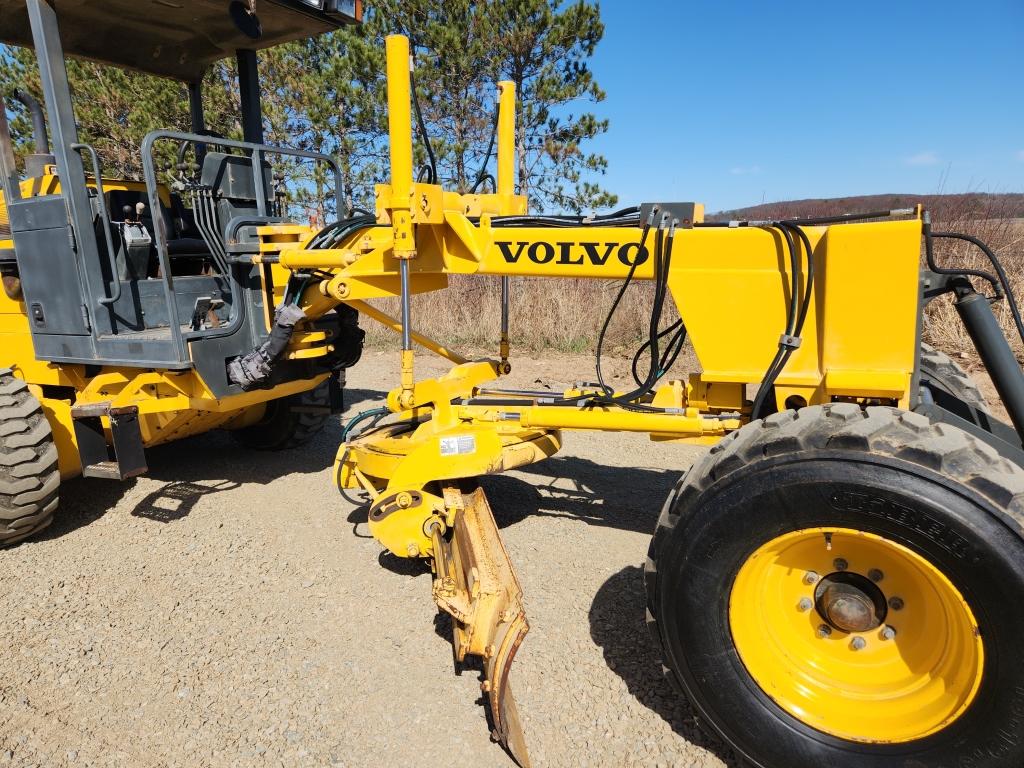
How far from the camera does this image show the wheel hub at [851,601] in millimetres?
2189

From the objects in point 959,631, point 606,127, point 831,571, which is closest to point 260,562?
point 831,571

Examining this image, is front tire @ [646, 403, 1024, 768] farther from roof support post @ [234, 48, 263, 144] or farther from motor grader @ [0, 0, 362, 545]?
roof support post @ [234, 48, 263, 144]

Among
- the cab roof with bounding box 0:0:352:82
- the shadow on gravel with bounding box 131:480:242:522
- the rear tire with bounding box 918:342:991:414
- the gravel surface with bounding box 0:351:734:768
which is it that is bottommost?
the gravel surface with bounding box 0:351:734:768

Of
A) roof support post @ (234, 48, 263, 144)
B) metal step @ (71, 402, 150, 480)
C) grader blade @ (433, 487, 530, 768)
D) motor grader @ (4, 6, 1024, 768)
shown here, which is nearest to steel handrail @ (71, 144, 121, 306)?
motor grader @ (4, 6, 1024, 768)

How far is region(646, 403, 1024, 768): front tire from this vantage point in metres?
1.87

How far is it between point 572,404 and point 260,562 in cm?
198

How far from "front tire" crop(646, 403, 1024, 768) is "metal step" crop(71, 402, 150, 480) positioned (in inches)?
122

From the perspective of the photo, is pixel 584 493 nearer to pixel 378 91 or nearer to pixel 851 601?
pixel 851 601

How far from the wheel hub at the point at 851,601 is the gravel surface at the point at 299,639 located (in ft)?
2.12

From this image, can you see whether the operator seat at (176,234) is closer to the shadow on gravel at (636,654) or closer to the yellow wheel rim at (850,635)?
the shadow on gravel at (636,654)

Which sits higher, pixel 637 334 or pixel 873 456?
pixel 873 456

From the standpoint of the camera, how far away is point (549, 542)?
3.89m

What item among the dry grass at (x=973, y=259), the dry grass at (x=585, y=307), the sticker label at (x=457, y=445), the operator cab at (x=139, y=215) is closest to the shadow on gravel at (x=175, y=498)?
the operator cab at (x=139, y=215)

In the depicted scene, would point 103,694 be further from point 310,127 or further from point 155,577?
point 310,127
